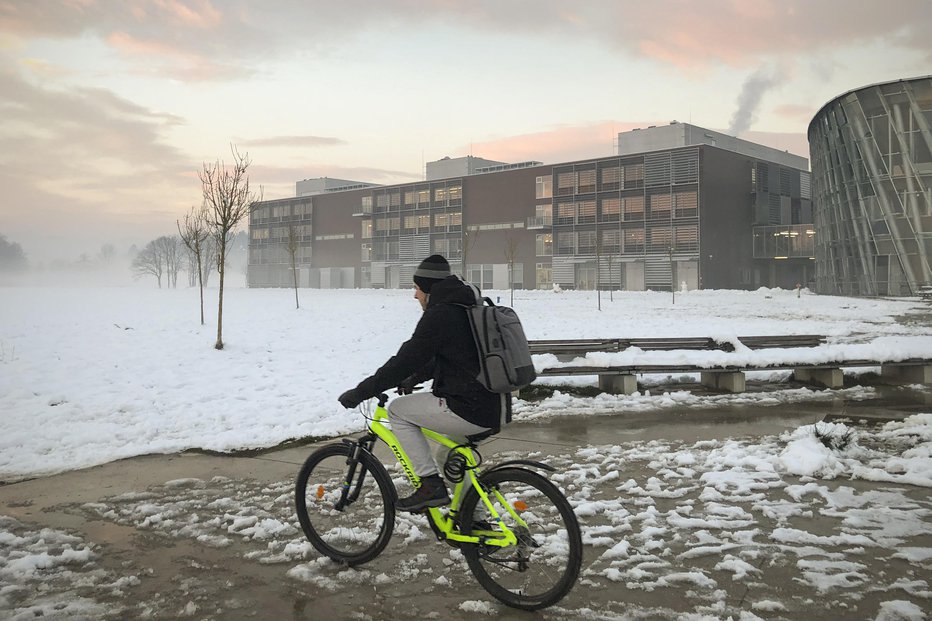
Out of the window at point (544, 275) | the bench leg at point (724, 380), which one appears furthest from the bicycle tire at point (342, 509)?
the window at point (544, 275)

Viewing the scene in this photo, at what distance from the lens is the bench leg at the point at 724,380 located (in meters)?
12.4

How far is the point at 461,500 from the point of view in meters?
4.33

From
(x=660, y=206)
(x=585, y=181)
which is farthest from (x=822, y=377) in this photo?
(x=585, y=181)

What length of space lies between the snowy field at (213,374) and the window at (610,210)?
4115 cm

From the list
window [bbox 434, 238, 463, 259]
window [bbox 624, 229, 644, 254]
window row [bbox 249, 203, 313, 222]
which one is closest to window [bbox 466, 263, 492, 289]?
window [bbox 434, 238, 463, 259]

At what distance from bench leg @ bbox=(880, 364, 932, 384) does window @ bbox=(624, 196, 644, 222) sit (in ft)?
178

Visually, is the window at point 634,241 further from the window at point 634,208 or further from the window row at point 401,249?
the window row at point 401,249

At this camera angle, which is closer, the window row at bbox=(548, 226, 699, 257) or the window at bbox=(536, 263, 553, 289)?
the window row at bbox=(548, 226, 699, 257)

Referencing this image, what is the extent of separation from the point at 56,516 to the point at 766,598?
557cm

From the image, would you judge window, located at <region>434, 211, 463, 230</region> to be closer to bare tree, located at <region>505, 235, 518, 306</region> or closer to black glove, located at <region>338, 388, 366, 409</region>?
bare tree, located at <region>505, 235, 518, 306</region>

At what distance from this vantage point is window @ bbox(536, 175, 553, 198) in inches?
2891

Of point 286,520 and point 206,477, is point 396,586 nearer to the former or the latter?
point 286,520

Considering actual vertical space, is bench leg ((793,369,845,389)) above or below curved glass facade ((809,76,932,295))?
below

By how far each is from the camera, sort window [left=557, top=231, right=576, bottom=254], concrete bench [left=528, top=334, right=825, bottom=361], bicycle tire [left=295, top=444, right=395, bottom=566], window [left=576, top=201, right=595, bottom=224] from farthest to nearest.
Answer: window [left=557, top=231, right=576, bottom=254]
window [left=576, top=201, right=595, bottom=224]
concrete bench [left=528, top=334, right=825, bottom=361]
bicycle tire [left=295, top=444, right=395, bottom=566]
